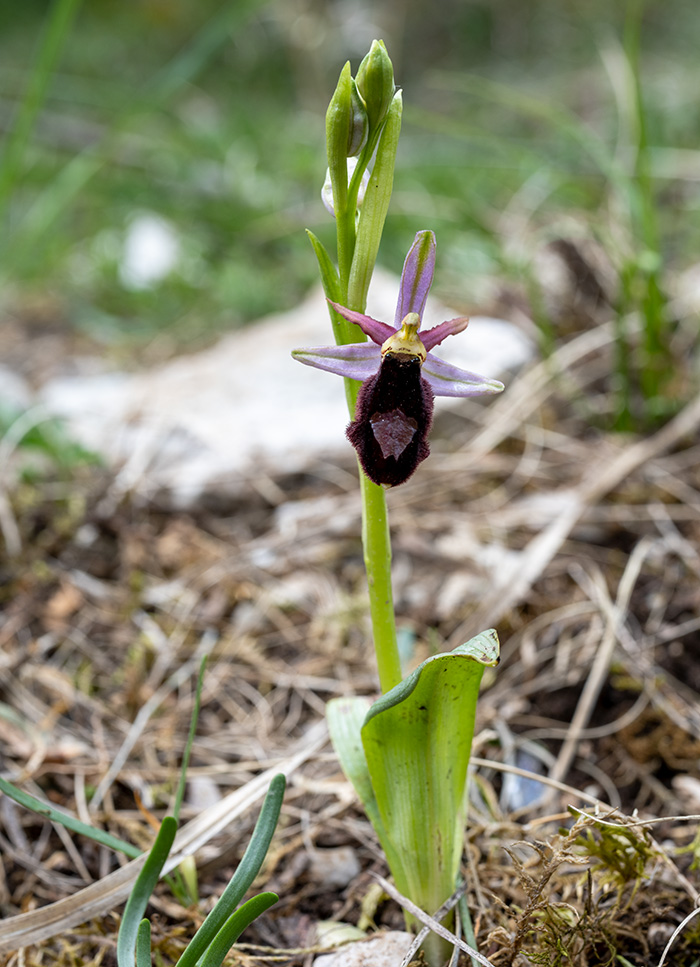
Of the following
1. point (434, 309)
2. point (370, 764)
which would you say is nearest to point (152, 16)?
point (434, 309)

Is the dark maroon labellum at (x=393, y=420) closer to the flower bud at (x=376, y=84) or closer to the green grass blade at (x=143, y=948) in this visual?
the flower bud at (x=376, y=84)

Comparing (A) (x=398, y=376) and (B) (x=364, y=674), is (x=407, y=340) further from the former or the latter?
(B) (x=364, y=674)

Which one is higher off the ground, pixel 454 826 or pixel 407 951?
pixel 454 826

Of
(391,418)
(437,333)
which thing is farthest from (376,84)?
(391,418)

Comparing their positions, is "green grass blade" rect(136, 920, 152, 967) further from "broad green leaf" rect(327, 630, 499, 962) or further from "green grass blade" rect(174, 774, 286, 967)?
"broad green leaf" rect(327, 630, 499, 962)

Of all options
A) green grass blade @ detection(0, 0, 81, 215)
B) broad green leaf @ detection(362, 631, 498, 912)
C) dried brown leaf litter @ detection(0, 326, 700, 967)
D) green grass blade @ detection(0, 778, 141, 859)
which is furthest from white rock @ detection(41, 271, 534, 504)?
broad green leaf @ detection(362, 631, 498, 912)

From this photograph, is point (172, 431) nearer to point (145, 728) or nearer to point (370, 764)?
point (145, 728)
